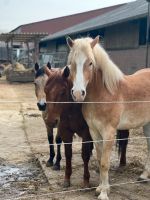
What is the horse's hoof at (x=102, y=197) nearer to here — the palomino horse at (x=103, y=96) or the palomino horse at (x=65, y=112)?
the palomino horse at (x=103, y=96)

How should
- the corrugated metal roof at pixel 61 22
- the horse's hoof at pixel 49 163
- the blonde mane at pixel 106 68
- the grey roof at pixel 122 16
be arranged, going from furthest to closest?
1. the corrugated metal roof at pixel 61 22
2. the grey roof at pixel 122 16
3. the horse's hoof at pixel 49 163
4. the blonde mane at pixel 106 68

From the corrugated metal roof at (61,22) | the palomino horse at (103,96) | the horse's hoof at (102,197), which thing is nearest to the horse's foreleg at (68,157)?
the palomino horse at (103,96)

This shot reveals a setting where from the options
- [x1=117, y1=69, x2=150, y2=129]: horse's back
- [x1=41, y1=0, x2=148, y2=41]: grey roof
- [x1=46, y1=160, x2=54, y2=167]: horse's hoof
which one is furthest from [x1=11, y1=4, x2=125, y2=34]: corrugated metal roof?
[x1=117, y1=69, x2=150, y2=129]: horse's back

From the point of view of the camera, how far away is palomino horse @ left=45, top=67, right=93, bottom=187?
4531 mm

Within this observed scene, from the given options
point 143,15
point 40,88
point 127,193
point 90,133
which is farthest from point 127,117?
point 143,15

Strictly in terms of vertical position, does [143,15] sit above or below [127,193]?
above

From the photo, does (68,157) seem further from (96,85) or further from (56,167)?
(96,85)

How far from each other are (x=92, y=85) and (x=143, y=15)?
870cm

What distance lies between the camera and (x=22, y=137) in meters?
8.09

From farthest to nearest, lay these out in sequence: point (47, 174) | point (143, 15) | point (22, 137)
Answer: point (143, 15)
point (22, 137)
point (47, 174)

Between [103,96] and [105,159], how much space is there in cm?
71

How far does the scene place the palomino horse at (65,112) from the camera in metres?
4.53

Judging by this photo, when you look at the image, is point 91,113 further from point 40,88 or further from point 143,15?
point 143,15

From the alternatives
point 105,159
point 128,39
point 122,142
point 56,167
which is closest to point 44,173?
point 56,167
